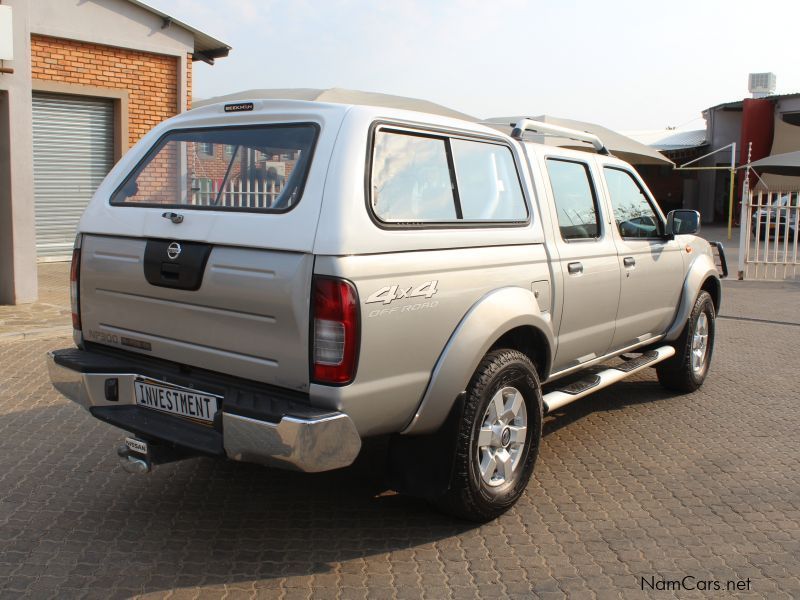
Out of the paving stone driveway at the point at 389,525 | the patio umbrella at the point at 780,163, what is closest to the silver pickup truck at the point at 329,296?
the paving stone driveway at the point at 389,525

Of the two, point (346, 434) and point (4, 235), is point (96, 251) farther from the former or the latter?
point (4, 235)

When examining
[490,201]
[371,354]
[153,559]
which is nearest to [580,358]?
[490,201]

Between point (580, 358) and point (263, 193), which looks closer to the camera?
point (263, 193)

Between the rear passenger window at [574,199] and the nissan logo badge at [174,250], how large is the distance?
220 cm

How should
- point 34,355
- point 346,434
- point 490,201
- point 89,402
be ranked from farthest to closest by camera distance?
1. point 34,355
2. point 490,201
3. point 89,402
4. point 346,434

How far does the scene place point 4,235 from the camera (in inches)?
380

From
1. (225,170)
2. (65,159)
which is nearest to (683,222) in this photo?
(225,170)

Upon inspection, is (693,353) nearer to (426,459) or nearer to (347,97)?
(426,459)

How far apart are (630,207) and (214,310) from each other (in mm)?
3328

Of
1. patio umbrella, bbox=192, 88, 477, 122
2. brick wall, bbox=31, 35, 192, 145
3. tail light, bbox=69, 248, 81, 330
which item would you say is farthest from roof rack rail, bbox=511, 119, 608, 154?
brick wall, bbox=31, 35, 192, 145

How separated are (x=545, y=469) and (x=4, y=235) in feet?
24.7

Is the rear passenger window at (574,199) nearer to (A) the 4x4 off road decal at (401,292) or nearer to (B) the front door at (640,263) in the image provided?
(B) the front door at (640,263)

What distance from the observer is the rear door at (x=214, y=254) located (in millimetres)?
3283

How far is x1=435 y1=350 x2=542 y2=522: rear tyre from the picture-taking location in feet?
12.4
